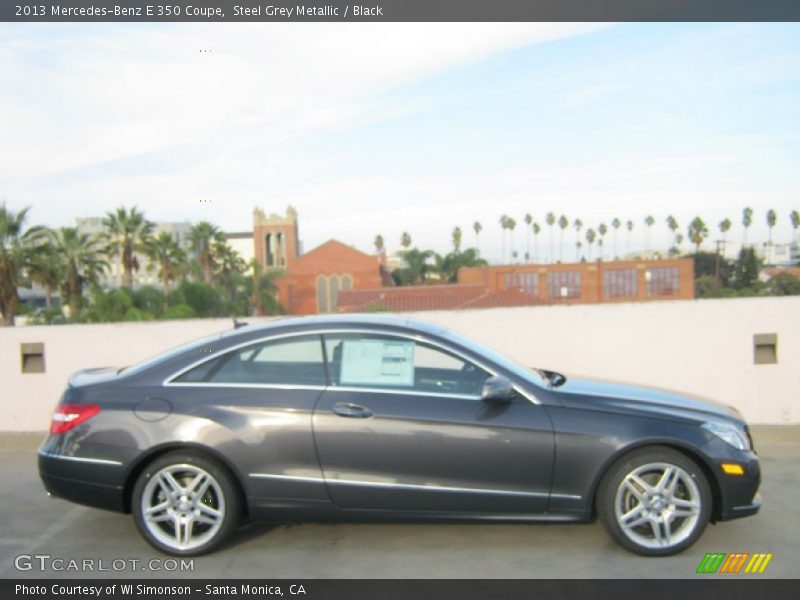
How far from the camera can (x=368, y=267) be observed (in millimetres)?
97750

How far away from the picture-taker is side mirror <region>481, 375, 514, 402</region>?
15.1 ft

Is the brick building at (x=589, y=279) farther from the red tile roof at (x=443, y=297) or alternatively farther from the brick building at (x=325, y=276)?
the brick building at (x=325, y=276)

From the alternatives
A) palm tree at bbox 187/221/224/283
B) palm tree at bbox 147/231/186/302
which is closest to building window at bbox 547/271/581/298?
palm tree at bbox 187/221/224/283

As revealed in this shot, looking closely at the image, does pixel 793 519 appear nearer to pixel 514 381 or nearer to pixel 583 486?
pixel 583 486

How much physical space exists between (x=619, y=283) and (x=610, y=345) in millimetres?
68384

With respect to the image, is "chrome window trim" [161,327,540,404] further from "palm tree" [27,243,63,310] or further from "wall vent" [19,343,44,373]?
"palm tree" [27,243,63,310]

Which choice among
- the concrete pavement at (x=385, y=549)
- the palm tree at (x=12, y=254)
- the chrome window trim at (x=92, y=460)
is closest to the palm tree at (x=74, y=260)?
the palm tree at (x=12, y=254)

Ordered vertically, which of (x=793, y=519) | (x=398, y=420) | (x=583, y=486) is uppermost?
(x=398, y=420)

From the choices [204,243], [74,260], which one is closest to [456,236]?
[204,243]

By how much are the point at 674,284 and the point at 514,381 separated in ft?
200

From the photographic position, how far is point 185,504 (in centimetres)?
462
